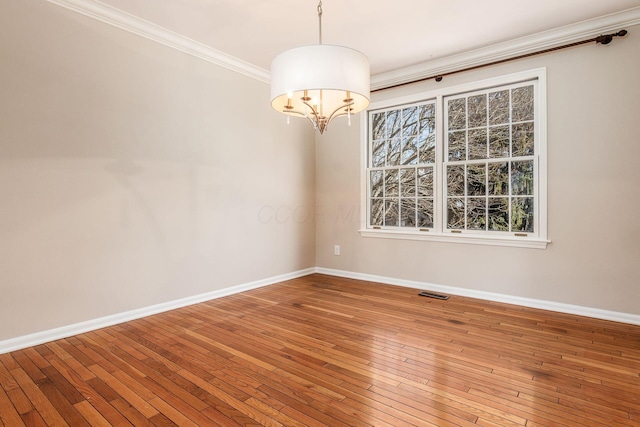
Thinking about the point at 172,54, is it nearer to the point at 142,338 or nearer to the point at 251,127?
the point at 251,127

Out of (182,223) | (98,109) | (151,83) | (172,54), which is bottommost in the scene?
(182,223)

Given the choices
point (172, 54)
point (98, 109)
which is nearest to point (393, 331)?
point (98, 109)

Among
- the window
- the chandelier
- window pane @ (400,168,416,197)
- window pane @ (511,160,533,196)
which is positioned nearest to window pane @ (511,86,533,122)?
the window

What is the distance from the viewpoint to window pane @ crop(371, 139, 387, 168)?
4534 mm

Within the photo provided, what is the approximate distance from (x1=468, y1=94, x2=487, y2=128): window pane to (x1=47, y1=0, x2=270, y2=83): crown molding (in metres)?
2.48

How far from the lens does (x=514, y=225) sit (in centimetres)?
360

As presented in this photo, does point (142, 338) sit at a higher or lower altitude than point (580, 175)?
lower

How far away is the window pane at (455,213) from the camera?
3.95 m

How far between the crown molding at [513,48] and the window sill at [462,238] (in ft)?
6.21

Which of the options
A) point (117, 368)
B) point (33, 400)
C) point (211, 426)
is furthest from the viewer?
point (117, 368)

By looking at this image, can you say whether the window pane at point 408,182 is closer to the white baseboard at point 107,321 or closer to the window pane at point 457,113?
the window pane at point 457,113

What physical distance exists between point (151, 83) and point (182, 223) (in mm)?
1378

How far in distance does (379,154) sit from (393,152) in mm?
197

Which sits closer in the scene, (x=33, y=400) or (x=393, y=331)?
(x=33, y=400)
